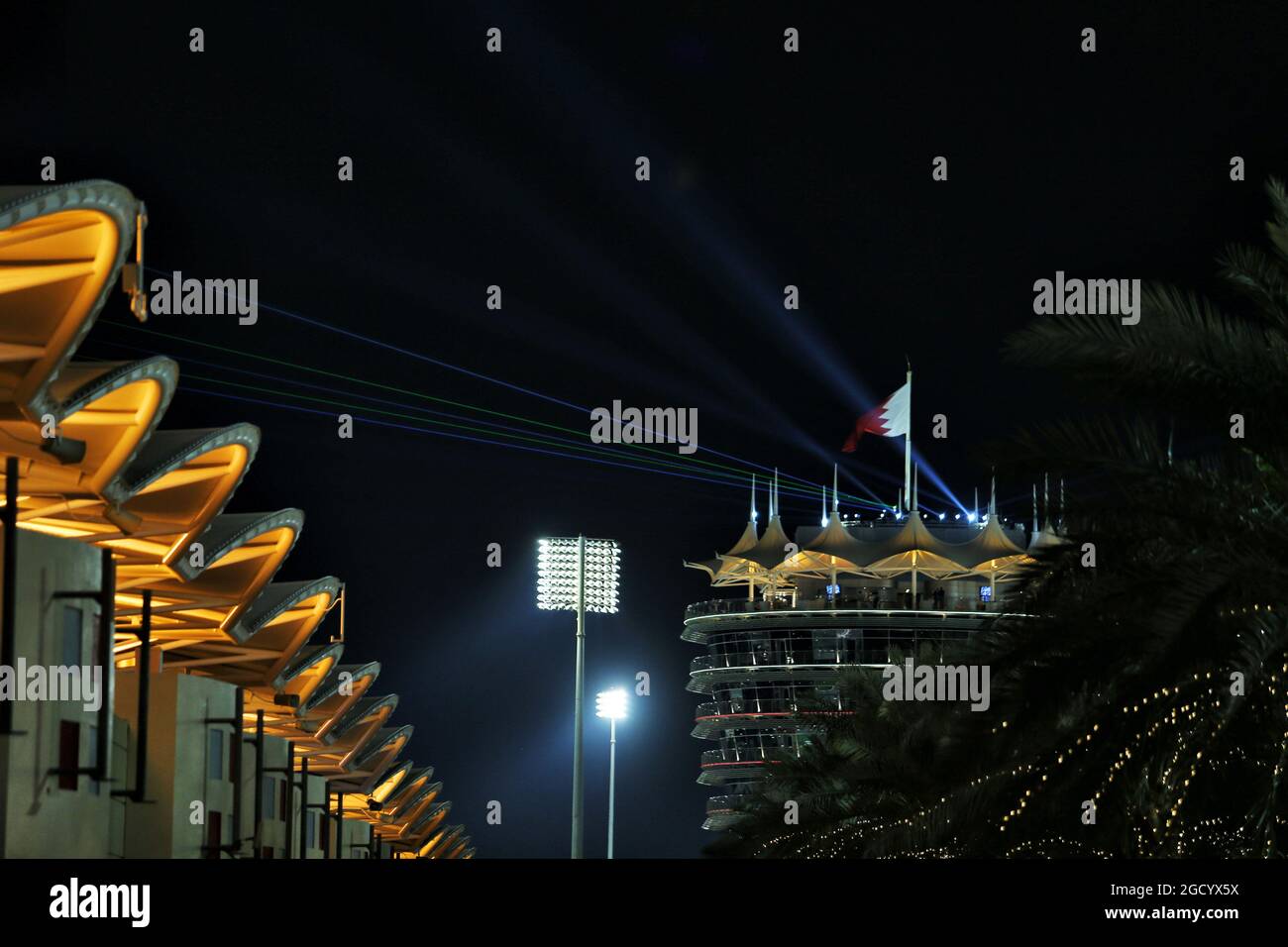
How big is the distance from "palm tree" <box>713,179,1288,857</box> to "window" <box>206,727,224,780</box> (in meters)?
23.2

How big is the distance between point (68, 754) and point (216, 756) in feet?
39.0

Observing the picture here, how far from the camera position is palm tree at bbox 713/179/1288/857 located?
1447cm

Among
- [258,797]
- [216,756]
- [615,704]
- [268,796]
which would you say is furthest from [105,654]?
[615,704]

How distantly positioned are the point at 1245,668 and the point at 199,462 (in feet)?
72.2

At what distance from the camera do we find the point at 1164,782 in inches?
588

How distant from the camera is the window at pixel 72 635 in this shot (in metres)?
25.5

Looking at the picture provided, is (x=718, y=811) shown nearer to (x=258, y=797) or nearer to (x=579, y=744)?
(x=579, y=744)

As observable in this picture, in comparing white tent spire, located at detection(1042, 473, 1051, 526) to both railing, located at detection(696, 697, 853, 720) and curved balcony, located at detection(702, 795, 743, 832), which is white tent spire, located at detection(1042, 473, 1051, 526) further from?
curved balcony, located at detection(702, 795, 743, 832)

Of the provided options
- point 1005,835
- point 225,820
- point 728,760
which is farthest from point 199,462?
point 728,760

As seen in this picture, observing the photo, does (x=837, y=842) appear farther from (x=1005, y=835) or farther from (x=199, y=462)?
(x=199, y=462)

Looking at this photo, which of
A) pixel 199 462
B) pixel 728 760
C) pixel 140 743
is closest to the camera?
pixel 140 743

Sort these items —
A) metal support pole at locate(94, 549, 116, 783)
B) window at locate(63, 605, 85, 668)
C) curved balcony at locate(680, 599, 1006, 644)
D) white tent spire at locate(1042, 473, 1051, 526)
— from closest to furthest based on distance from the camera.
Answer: white tent spire at locate(1042, 473, 1051, 526)
window at locate(63, 605, 85, 668)
metal support pole at locate(94, 549, 116, 783)
curved balcony at locate(680, 599, 1006, 644)

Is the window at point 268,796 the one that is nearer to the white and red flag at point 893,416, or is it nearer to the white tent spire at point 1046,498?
the white tent spire at point 1046,498

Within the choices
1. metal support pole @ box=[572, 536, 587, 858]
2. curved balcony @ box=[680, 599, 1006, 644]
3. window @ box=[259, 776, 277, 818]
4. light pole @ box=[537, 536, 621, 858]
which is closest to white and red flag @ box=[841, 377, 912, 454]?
curved balcony @ box=[680, 599, 1006, 644]
